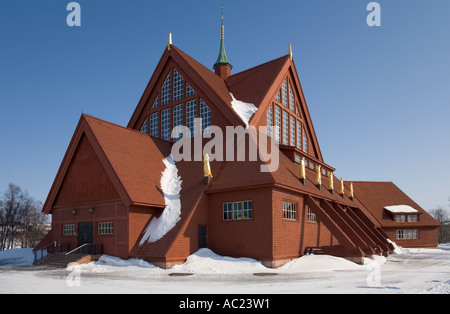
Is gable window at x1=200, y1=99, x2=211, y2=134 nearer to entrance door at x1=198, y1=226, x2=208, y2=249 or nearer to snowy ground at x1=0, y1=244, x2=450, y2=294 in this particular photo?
entrance door at x1=198, y1=226, x2=208, y2=249

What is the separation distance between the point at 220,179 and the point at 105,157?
745 centimetres

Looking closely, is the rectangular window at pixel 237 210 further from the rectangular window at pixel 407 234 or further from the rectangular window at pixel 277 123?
the rectangular window at pixel 407 234

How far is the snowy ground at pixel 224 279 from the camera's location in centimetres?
1321

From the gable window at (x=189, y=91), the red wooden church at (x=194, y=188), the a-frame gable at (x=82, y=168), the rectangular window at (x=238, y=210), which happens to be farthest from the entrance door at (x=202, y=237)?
the gable window at (x=189, y=91)

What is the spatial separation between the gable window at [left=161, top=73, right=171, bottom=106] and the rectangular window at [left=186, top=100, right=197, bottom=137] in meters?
2.85

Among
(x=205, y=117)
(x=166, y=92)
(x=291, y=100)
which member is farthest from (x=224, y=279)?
(x=291, y=100)

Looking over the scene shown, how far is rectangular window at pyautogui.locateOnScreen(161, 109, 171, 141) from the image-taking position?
33062mm

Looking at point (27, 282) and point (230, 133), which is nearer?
point (27, 282)

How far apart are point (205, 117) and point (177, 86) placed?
4.86m

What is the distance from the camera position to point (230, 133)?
28.1m

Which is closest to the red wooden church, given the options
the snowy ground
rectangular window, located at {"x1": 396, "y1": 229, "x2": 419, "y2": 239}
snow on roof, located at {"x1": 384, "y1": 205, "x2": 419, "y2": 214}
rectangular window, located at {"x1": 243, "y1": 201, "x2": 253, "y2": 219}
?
rectangular window, located at {"x1": 243, "y1": 201, "x2": 253, "y2": 219}
